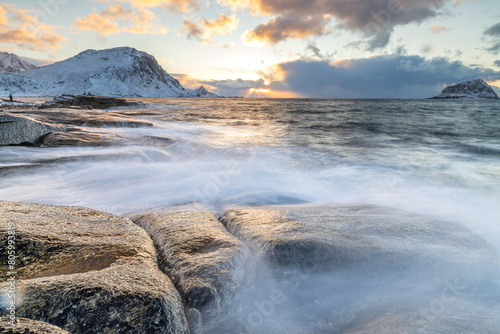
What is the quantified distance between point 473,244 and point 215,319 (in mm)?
3264

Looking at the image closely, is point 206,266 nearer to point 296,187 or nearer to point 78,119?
point 296,187

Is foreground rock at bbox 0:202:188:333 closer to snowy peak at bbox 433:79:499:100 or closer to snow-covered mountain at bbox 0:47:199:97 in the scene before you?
snow-covered mountain at bbox 0:47:199:97

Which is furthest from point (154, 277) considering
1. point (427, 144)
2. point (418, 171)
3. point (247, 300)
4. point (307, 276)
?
point (427, 144)

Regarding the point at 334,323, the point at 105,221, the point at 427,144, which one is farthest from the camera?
the point at 427,144

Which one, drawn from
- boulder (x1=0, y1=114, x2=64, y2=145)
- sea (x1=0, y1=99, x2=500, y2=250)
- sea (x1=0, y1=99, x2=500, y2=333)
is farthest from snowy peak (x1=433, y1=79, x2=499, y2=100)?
boulder (x1=0, y1=114, x2=64, y2=145)

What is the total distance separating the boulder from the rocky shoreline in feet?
19.0

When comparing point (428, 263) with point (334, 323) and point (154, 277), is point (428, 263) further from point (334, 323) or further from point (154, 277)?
point (154, 277)

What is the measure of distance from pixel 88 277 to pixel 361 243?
2.71 m

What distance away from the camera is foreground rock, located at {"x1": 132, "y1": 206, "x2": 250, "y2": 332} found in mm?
2182

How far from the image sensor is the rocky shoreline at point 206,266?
1774mm

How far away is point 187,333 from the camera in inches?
75.5

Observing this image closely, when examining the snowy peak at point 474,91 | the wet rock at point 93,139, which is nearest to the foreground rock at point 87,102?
the wet rock at point 93,139

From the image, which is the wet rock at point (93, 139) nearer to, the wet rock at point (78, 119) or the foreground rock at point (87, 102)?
the wet rock at point (78, 119)

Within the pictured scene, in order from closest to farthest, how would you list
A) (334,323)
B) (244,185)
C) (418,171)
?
(334,323), (244,185), (418,171)
